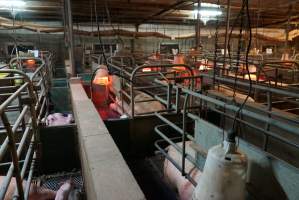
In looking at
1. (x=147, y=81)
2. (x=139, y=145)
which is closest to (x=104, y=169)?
(x=139, y=145)

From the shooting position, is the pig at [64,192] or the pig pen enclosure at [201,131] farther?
the pig at [64,192]

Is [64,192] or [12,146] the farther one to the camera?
[64,192]

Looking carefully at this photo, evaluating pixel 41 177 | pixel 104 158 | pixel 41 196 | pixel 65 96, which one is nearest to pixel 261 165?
pixel 104 158

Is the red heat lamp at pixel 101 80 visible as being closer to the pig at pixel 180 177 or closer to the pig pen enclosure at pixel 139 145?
the pig pen enclosure at pixel 139 145

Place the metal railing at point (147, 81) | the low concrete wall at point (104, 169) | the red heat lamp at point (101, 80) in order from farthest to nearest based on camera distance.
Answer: the red heat lamp at point (101, 80) → the metal railing at point (147, 81) → the low concrete wall at point (104, 169)

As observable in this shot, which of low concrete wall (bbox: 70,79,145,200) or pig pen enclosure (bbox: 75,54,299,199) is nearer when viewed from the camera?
low concrete wall (bbox: 70,79,145,200)

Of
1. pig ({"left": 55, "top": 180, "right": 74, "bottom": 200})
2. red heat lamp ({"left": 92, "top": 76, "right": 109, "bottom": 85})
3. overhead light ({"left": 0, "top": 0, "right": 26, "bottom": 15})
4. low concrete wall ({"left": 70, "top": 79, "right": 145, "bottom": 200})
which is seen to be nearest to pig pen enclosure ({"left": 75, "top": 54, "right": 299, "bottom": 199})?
red heat lamp ({"left": 92, "top": 76, "right": 109, "bottom": 85})

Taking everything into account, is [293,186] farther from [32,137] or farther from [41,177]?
[41,177]

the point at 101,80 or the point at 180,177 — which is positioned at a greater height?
the point at 101,80

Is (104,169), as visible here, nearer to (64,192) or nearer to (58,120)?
(64,192)

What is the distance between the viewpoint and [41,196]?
2.01 m

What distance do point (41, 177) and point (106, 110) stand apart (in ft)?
7.44

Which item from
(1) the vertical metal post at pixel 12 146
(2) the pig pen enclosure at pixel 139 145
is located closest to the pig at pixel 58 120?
(2) the pig pen enclosure at pixel 139 145

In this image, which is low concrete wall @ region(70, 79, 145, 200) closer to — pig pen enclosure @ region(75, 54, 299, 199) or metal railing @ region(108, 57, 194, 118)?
pig pen enclosure @ region(75, 54, 299, 199)
